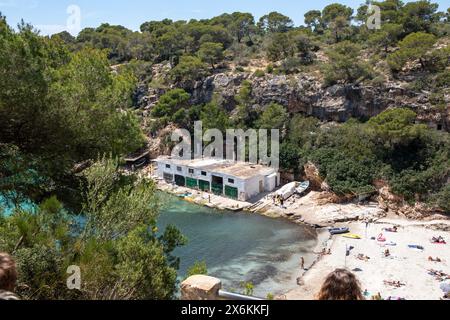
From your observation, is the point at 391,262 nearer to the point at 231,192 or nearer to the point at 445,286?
the point at 445,286

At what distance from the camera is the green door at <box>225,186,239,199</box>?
3461 cm

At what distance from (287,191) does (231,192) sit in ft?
14.9

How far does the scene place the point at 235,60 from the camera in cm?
5297

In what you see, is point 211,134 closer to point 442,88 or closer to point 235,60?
point 235,60

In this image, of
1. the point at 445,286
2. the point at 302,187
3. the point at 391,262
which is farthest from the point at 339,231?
the point at 445,286

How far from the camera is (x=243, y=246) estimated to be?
26.0m

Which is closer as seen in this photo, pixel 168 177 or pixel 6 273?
pixel 6 273

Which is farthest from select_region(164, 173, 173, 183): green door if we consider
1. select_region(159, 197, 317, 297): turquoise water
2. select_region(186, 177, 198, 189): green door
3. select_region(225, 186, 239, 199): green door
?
select_region(225, 186, 239, 199): green door

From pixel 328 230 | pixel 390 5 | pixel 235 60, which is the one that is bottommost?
pixel 328 230

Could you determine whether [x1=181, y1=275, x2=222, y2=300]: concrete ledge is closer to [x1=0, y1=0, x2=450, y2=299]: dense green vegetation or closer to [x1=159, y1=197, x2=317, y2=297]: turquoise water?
Answer: [x1=0, y1=0, x2=450, y2=299]: dense green vegetation

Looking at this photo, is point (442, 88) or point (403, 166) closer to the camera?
point (403, 166)

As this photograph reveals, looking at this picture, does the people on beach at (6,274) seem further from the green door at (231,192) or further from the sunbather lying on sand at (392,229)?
the green door at (231,192)

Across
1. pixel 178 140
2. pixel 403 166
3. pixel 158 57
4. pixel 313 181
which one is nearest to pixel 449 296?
pixel 403 166

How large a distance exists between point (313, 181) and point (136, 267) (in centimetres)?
2839
